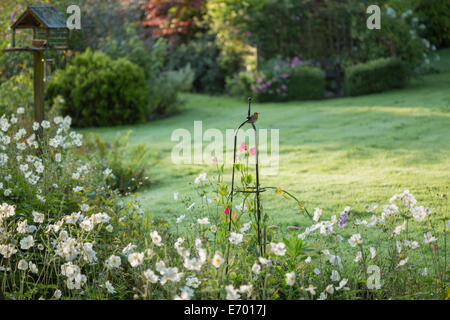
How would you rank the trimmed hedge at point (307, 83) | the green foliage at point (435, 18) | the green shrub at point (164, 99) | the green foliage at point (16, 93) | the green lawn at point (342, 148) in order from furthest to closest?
the green foliage at point (435, 18) → the trimmed hedge at point (307, 83) → the green shrub at point (164, 99) → the green foliage at point (16, 93) → the green lawn at point (342, 148)

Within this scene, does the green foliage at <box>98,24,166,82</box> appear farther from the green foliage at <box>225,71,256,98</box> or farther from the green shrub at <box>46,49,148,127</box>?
the green foliage at <box>225,71,256,98</box>

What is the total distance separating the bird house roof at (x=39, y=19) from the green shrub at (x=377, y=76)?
7.45 meters

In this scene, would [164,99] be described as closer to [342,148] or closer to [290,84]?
[290,84]

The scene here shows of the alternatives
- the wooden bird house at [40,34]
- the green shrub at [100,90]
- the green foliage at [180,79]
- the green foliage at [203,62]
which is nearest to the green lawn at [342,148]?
the green shrub at [100,90]

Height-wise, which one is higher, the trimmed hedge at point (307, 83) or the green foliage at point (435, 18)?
the green foliage at point (435, 18)

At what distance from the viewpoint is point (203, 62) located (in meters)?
14.6

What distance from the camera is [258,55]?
12773 millimetres

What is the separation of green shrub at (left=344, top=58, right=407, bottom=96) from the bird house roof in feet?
24.4

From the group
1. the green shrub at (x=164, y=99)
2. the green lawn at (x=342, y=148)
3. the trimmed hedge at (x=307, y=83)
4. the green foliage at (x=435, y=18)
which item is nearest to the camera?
the green lawn at (x=342, y=148)

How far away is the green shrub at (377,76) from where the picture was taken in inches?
425

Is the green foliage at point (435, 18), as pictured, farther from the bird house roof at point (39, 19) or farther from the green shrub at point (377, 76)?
the bird house roof at point (39, 19)

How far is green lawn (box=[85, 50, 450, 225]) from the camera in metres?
4.63

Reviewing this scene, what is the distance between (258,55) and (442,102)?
5.28 metres

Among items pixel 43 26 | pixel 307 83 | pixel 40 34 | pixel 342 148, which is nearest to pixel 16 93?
pixel 40 34
